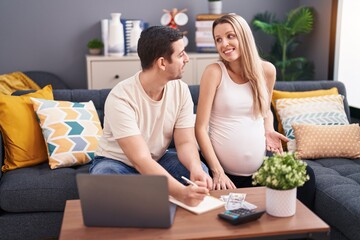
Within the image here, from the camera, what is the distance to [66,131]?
2.74 metres

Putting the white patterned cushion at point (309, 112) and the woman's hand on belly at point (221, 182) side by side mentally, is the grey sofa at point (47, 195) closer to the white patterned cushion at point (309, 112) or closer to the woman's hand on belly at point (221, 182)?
the white patterned cushion at point (309, 112)

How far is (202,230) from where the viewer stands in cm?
157

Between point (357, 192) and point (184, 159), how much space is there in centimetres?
80

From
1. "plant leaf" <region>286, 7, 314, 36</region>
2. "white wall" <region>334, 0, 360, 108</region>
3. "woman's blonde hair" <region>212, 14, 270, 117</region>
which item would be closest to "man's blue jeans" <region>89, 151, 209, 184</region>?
"woman's blonde hair" <region>212, 14, 270, 117</region>

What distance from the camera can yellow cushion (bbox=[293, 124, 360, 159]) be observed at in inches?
110

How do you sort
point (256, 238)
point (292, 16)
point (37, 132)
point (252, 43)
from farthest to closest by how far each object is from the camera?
1. point (292, 16)
2. point (37, 132)
3. point (252, 43)
4. point (256, 238)

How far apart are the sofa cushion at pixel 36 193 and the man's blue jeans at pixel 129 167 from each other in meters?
0.28

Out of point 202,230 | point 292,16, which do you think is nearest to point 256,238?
point 202,230

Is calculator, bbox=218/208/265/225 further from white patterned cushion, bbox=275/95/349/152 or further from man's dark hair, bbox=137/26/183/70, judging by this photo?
white patterned cushion, bbox=275/95/349/152

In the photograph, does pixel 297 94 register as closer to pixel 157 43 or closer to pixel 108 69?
pixel 157 43

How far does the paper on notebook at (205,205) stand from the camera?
1710 millimetres

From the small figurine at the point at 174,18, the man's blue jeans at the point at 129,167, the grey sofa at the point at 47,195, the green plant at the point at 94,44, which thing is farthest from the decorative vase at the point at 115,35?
the man's blue jeans at the point at 129,167

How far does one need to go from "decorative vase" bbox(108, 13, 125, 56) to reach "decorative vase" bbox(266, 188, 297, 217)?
255 centimetres

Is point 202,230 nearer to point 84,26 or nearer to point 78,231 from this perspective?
point 78,231
